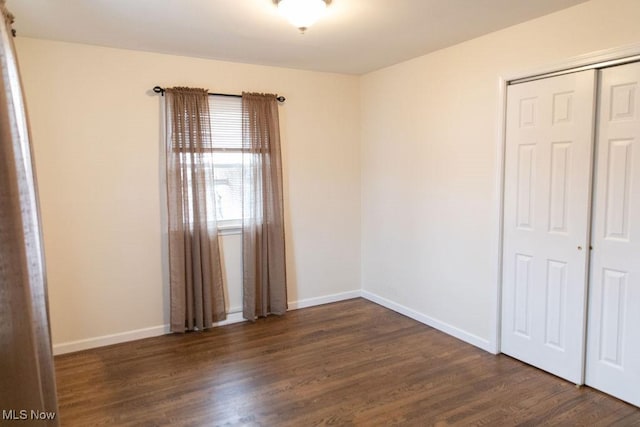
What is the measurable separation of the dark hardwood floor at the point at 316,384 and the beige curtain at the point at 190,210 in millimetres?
312

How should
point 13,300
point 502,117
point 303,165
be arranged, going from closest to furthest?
1. point 13,300
2. point 502,117
3. point 303,165

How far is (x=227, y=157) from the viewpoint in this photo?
404 cm

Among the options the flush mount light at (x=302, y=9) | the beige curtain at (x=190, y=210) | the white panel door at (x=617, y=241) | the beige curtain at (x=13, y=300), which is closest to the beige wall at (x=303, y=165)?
the beige curtain at (x=190, y=210)

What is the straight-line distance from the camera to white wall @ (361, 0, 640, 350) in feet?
9.48

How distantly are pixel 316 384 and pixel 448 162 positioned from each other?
212 cm

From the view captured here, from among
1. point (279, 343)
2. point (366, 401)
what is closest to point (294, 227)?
point (279, 343)

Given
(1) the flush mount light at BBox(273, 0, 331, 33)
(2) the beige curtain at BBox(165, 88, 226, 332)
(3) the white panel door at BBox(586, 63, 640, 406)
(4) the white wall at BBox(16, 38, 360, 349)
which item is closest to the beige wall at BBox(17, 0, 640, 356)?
(4) the white wall at BBox(16, 38, 360, 349)

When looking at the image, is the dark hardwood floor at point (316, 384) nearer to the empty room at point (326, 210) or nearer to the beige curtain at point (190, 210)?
the empty room at point (326, 210)

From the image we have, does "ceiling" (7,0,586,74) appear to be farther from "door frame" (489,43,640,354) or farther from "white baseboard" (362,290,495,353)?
"white baseboard" (362,290,495,353)

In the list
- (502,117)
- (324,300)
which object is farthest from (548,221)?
(324,300)

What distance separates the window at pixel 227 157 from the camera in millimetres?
3969

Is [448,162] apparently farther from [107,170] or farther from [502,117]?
[107,170]

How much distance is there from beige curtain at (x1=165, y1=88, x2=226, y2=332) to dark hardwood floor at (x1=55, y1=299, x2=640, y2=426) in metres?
0.31

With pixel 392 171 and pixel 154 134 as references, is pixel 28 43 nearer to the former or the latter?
pixel 154 134
